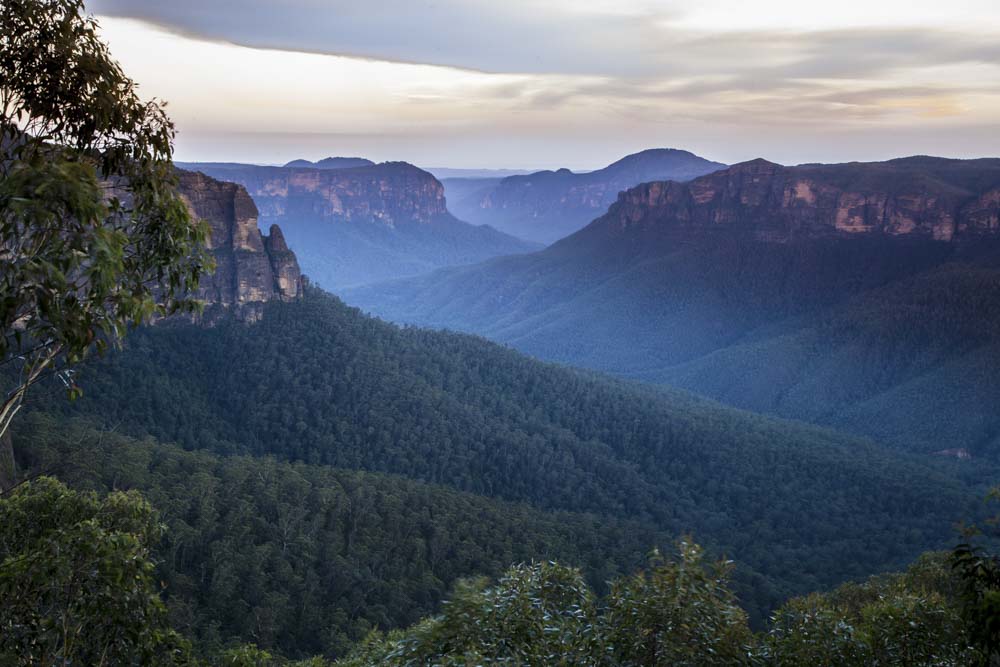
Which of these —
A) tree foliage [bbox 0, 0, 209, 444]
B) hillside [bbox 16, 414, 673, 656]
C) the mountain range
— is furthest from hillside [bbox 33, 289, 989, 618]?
tree foliage [bbox 0, 0, 209, 444]

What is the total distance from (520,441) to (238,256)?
34405mm

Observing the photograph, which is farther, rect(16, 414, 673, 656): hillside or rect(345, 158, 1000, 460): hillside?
rect(345, 158, 1000, 460): hillside

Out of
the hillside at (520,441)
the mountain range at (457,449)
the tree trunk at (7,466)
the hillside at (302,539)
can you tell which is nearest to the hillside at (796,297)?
the mountain range at (457,449)

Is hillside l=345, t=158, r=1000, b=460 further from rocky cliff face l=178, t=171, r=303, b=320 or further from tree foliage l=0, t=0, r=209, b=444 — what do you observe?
tree foliage l=0, t=0, r=209, b=444

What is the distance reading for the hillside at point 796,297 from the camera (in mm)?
96125

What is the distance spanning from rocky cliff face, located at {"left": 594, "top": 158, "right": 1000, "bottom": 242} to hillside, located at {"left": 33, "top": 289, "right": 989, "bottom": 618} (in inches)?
2937

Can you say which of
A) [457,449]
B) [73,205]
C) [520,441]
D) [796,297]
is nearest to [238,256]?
[457,449]

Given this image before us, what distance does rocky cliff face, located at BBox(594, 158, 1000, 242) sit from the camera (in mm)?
129625

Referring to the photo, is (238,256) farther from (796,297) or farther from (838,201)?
(838,201)

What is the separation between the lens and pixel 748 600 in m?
39.7

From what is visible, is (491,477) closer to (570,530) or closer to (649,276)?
(570,530)

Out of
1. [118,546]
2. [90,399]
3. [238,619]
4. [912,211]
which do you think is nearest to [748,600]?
[238,619]

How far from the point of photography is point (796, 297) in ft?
458

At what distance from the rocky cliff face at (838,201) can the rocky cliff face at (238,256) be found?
119 metres
